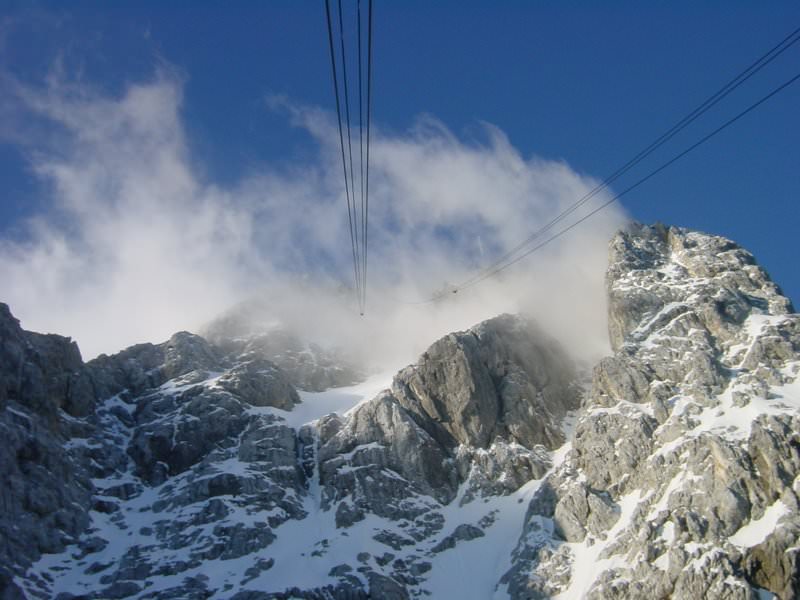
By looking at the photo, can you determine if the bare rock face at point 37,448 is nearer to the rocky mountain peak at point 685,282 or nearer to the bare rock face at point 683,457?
the bare rock face at point 683,457

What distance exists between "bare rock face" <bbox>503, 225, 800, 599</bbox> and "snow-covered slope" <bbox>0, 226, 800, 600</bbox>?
1.22 feet

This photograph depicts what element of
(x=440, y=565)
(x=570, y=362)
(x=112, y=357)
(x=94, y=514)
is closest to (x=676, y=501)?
(x=440, y=565)

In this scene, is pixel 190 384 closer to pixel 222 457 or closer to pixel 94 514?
pixel 222 457

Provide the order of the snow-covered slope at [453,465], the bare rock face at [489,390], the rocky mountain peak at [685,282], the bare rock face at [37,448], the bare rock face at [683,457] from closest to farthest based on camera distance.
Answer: the bare rock face at [683,457], the snow-covered slope at [453,465], the bare rock face at [37,448], the rocky mountain peak at [685,282], the bare rock face at [489,390]

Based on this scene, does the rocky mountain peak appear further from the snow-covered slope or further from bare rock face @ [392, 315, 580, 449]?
bare rock face @ [392, 315, 580, 449]

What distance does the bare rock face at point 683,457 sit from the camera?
331ft

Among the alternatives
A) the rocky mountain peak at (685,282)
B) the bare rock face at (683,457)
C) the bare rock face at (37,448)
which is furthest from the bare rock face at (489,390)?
the bare rock face at (37,448)

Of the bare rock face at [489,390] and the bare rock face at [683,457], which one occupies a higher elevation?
the bare rock face at [489,390]

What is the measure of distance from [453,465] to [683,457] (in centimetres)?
5043

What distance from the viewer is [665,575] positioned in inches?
3954

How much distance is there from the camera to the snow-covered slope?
110062 mm

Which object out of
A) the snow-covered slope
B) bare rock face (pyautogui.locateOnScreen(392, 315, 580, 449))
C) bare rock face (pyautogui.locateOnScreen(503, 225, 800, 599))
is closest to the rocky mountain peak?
bare rock face (pyautogui.locateOnScreen(503, 225, 800, 599))

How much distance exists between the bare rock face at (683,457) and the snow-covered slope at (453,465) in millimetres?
373

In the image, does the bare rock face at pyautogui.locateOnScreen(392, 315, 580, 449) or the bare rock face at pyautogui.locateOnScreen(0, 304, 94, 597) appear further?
the bare rock face at pyautogui.locateOnScreen(392, 315, 580, 449)
